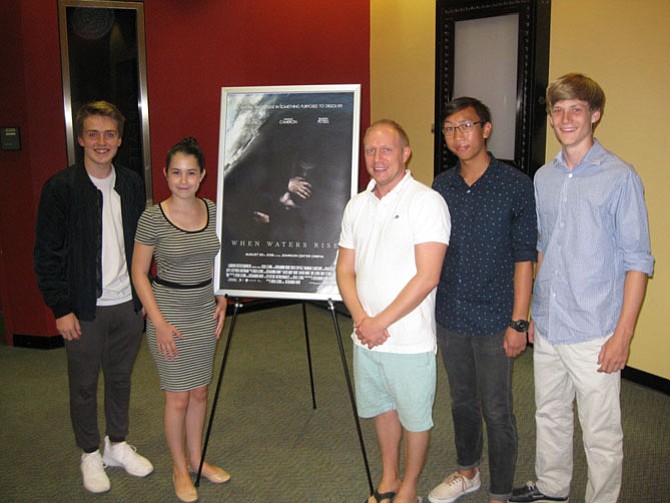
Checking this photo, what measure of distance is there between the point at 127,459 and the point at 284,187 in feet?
4.70

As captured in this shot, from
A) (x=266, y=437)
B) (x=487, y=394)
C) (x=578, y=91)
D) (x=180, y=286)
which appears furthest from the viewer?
(x=266, y=437)

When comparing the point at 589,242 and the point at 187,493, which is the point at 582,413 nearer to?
the point at 589,242

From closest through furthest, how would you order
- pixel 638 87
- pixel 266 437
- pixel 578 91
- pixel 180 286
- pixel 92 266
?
pixel 578 91 → pixel 180 286 → pixel 92 266 → pixel 266 437 → pixel 638 87

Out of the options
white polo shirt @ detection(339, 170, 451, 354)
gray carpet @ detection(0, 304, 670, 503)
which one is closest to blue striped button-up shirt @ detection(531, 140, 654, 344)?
Answer: white polo shirt @ detection(339, 170, 451, 354)

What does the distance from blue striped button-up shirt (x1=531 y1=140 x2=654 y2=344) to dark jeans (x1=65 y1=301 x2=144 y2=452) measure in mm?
1750

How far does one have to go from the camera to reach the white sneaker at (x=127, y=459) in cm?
289

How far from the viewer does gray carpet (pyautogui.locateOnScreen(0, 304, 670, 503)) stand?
2.76 meters

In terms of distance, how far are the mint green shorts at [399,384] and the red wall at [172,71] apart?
300 cm

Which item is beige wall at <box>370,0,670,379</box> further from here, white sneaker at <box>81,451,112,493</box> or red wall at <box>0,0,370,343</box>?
white sneaker at <box>81,451,112,493</box>

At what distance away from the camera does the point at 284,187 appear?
2850mm

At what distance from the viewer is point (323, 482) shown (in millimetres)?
2824

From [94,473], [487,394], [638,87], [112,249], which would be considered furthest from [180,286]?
[638,87]

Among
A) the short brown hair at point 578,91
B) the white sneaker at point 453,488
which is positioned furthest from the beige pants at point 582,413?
the short brown hair at point 578,91

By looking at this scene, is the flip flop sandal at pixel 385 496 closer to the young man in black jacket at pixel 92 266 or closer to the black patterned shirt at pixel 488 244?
the black patterned shirt at pixel 488 244
